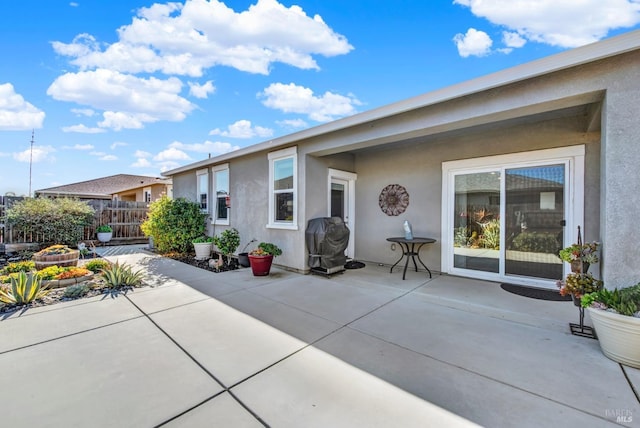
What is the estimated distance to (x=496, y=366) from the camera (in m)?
2.38

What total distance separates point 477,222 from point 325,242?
3.09 m

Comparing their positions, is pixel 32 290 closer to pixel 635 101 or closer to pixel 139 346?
pixel 139 346

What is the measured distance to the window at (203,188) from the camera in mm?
9080

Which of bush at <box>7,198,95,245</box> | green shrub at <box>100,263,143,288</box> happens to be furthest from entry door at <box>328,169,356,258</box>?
bush at <box>7,198,95,245</box>

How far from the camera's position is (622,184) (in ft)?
8.76

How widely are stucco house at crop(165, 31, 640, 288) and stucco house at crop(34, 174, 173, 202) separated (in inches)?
450

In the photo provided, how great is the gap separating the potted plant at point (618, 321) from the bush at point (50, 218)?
42.8 ft

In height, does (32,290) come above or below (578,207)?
below

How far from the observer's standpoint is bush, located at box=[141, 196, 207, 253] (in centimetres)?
825

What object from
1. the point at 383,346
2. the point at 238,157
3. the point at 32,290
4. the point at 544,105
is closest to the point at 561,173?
the point at 544,105

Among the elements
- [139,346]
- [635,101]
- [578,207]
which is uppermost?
[635,101]

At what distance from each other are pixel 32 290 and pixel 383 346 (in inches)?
197

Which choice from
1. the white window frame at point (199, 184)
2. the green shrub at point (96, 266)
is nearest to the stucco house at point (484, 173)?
Result: the white window frame at point (199, 184)

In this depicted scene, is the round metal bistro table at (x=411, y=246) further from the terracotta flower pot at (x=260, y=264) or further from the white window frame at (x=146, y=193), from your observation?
the white window frame at (x=146, y=193)
